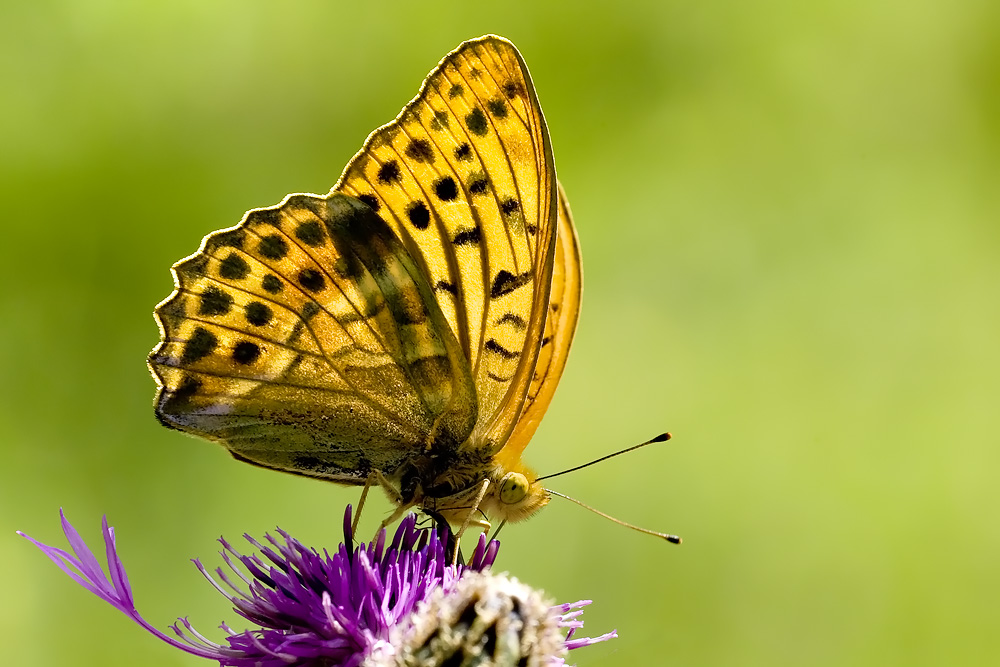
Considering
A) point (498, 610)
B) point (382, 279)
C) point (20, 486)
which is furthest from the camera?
point (20, 486)

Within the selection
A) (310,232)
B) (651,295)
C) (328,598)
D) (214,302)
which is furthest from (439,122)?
(651,295)

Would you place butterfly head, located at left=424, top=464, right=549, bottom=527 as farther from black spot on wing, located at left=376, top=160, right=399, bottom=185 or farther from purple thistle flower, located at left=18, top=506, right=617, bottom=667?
black spot on wing, located at left=376, top=160, right=399, bottom=185

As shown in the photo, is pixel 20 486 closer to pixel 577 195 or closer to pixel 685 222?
pixel 577 195

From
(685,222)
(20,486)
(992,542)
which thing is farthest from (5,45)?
(992,542)

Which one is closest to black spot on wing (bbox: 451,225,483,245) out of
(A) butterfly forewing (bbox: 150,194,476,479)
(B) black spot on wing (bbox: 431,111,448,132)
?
(A) butterfly forewing (bbox: 150,194,476,479)

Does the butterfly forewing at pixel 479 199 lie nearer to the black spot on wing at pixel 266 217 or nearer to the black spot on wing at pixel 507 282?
the black spot on wing at pixel 507 282

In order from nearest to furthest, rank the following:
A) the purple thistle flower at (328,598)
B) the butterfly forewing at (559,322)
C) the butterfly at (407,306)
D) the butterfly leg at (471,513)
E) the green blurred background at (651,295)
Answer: the purple thistle flower at (328,598) → the butterfly leg at (471,513) → the butterfly at (407,306) → the butterfly forewing at (559,322) → the green blurred background at (651,295)

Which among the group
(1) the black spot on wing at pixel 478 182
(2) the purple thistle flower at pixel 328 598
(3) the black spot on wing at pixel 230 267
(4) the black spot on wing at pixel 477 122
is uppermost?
(4) the black spot on wing at pixel 477 122

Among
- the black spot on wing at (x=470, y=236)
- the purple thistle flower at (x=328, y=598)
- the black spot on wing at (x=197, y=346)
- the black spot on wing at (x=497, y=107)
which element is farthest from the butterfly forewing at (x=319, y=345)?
the black spot on wing at (x=497, y=107)
